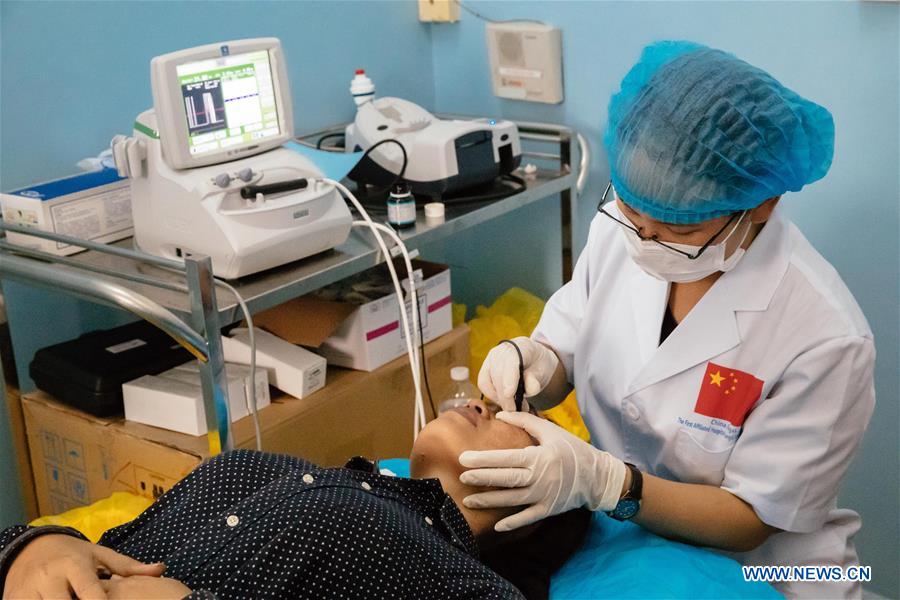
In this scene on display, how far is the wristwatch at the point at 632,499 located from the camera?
56.9 inches

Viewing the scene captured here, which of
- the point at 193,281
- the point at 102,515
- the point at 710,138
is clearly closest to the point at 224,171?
the point at 193,281

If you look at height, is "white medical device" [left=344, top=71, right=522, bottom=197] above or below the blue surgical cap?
below

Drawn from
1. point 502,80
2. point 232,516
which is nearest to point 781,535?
point 232,516

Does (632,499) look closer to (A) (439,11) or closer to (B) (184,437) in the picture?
(B) (184,437)

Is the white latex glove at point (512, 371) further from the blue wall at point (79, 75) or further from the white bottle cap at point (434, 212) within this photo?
the blue wall at point (79, 75)

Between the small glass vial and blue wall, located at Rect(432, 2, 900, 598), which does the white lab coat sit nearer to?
the small glass vial

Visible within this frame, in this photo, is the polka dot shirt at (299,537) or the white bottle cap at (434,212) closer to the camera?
A: the polka dot shirt at (299,537)

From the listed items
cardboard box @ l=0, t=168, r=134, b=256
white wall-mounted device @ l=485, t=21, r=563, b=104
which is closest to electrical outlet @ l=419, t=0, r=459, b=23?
white wall-mounted device @ l=485, t=21, r=563, b=104

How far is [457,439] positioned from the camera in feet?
4.88

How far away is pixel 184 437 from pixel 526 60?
4.46 ft

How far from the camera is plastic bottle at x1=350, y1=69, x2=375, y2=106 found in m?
2.54

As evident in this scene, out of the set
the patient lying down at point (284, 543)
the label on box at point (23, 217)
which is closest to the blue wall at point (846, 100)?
the patient lying down at point (284, 543)

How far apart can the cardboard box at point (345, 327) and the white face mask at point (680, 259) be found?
799mm

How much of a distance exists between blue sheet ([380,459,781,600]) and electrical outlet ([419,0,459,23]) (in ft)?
5.56
